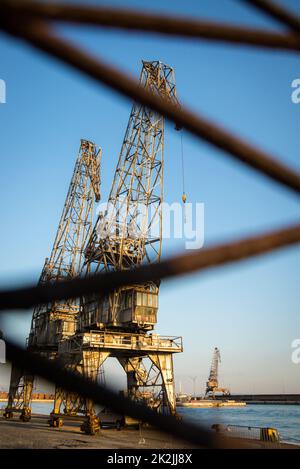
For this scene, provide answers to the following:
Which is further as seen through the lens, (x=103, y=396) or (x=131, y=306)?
(x=131, y=306)

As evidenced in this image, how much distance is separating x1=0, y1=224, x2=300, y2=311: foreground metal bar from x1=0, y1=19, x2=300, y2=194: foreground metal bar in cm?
38

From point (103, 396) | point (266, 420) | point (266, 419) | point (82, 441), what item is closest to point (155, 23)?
point (103, 396)

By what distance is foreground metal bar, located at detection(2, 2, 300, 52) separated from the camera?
4.23ft

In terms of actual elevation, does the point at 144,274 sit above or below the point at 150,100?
below

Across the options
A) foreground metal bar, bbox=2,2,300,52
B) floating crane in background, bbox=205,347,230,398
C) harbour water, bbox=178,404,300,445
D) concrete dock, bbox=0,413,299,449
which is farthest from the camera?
floating crane in background, bbox=205,347,230,398

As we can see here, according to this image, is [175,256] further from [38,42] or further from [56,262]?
[56,262]

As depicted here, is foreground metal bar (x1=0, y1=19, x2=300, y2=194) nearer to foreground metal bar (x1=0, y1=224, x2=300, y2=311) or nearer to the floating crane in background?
foreground metal bar (x1=0, y1=224, x2=300, y2=311)

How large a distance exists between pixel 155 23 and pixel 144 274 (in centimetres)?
100

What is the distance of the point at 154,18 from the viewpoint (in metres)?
1.52

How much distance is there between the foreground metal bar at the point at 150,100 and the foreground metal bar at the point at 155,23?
6 cm

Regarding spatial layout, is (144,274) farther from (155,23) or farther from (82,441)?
(82,441)

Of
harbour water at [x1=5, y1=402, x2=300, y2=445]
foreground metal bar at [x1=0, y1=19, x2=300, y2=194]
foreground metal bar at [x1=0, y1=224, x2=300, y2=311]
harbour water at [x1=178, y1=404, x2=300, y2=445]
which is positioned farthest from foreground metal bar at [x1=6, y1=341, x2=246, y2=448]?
harbour water at [x1=178, y1=404, x2=300, y2=445]

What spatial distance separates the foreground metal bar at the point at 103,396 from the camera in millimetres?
1507

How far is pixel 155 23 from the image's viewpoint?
59.6 inches
